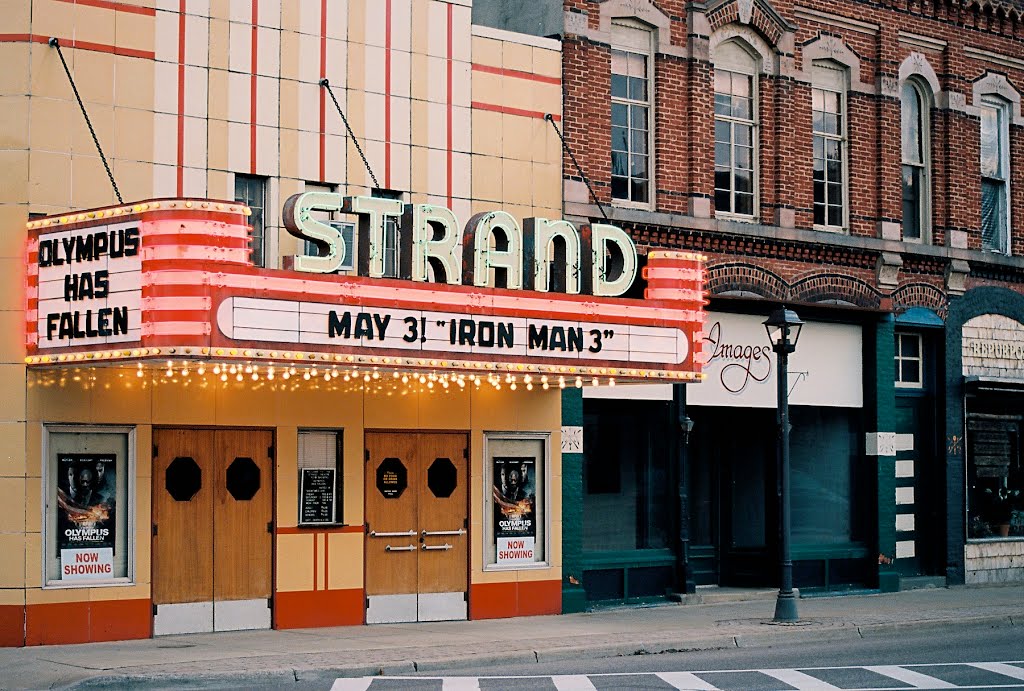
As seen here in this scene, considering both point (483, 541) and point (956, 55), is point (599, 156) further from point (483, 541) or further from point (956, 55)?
point (956, 55)

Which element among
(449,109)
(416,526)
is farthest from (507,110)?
(416,526)

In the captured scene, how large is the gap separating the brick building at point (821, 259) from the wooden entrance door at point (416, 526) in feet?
6.50

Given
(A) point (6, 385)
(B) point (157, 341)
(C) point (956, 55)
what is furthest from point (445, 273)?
(C) point (956, 55)

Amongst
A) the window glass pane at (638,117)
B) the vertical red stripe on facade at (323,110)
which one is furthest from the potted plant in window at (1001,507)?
the vertical red stripe on facade at (323,110)

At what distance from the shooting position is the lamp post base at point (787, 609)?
71.5 feet

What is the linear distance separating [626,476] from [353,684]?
903 centimetres

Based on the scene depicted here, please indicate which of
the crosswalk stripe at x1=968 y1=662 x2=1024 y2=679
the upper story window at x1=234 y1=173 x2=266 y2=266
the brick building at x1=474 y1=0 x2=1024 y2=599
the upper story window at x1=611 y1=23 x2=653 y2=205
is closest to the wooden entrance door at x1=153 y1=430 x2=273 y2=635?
the upper story window at x1=234 y1=173 x2=266 y2=266

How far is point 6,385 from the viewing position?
18.5m

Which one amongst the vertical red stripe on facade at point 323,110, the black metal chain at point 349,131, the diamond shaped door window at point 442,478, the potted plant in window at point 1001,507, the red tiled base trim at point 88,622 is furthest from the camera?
the potted plant in window at point 1001,507

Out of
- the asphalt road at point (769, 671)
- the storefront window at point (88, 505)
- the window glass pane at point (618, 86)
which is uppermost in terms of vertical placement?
the window glass pane at point (618, 86)

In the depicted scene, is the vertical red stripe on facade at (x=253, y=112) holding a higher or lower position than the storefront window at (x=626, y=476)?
higher

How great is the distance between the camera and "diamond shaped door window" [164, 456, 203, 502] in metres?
19.7

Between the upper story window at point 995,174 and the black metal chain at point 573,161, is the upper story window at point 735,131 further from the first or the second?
the upper story window at point 995,174

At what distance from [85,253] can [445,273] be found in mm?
4215
